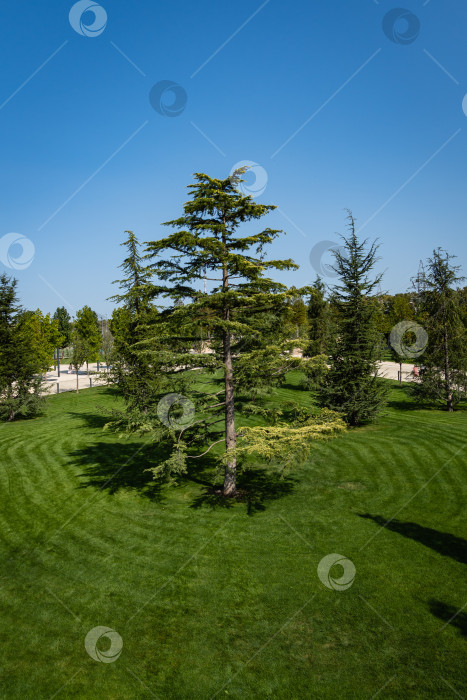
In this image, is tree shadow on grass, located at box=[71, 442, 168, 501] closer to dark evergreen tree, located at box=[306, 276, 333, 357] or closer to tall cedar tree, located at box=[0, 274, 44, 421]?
tall cedar tree, located at box=[0, 274, 44, 421]

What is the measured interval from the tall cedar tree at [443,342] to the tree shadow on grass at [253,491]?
57.6 ft

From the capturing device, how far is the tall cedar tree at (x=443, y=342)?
28.2 m

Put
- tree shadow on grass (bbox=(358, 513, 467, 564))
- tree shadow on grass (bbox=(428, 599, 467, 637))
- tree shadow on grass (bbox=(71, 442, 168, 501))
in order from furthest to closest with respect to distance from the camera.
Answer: tree shadow on grass (bbox=(71, 442, 168, 501)) → tree shadow on grass (bbox=(358, 513, 467, 564)) → tree shadow on grass (bbox=(428, 599, 467, 637))

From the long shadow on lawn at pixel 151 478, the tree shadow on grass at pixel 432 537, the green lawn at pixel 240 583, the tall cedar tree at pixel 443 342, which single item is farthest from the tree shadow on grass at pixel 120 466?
the tall cedar tree at pixel 443 342

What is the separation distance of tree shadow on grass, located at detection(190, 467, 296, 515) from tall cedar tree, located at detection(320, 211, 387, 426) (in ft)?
25.8

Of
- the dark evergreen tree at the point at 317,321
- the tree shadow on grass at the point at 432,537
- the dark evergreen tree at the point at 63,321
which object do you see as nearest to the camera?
the tree shadow on grass at the point at 432,537

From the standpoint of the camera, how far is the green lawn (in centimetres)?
681

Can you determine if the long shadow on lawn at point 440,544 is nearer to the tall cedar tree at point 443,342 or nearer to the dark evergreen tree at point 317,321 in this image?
the tall cedar tree at point 443,342

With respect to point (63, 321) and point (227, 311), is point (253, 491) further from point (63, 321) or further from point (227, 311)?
point (63, 321)

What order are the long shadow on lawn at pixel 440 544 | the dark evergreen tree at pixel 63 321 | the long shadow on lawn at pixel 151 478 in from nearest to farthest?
the long shadow on lawn at pixel 440 544 < the long shadow on lawn at pixel 151 478 < the dark evergreen tree at pixel 63 321

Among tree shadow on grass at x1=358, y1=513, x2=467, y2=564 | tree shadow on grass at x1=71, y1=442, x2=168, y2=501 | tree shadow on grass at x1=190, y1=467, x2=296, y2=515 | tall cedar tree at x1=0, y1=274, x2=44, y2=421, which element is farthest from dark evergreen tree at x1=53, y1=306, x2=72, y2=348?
tree shadow on grass at x1=358, y1=513, x2=467, y2=564

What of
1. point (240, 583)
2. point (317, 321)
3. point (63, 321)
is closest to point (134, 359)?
point (240, 583)

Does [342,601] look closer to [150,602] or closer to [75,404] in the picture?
[150,602]

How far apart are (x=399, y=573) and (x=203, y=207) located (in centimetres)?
1176
